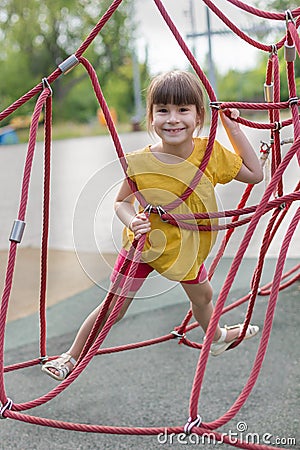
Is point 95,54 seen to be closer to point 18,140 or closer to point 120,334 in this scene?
point 18,140

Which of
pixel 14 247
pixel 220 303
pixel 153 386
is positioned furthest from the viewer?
pixel 153 386

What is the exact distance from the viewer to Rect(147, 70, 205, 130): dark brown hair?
1.52 meters

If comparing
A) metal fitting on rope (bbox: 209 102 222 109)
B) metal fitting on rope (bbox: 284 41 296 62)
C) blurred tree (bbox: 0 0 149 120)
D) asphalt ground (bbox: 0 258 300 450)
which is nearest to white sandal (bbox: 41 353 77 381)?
asphalt ground (bbox: 0 258 300 450)

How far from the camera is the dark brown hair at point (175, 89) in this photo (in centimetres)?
152

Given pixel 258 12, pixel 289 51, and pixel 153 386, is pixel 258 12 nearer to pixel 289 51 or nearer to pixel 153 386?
pixel 289 51

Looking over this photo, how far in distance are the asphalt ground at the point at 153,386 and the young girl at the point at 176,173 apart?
21.3 inches

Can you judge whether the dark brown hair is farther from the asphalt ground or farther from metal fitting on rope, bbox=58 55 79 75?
the asphalt ground

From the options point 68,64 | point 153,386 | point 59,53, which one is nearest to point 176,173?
point 68,64

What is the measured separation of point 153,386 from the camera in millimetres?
2332

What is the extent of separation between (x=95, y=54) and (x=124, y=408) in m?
19.4

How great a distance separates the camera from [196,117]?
157 cm

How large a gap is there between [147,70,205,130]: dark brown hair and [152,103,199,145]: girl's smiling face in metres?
0.01

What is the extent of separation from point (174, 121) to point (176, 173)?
0.12 m

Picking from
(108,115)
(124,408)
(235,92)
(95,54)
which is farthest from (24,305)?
(95,54)
